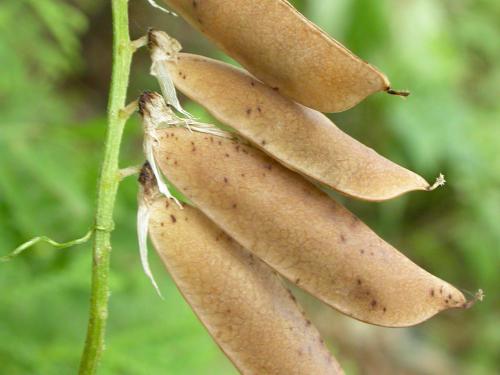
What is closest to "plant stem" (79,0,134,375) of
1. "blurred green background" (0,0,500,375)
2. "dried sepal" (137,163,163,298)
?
"dried sepal" (137,163,163,298)

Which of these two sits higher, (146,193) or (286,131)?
(286,131)

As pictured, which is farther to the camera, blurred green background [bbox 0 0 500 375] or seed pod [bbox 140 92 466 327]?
blurred green background [bbox 0 0 500 375]

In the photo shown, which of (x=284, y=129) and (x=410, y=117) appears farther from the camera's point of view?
(x=410, y=117)

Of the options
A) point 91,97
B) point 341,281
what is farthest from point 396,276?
point 91,97

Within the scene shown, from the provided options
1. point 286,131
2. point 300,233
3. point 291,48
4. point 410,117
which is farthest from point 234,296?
point 410,117

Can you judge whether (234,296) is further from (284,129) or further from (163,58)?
(163,58)

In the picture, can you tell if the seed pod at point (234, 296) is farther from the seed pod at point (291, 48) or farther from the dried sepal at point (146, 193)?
the seed pod at point (291, 48)

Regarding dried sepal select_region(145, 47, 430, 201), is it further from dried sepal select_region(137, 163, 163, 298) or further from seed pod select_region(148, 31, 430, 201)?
dried sepal select_region(137, 163, 163, 298)
